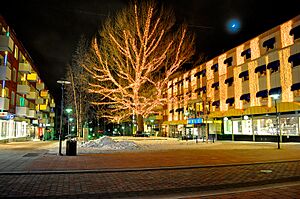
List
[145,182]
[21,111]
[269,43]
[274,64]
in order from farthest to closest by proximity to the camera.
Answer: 1. [21,111]
2. [269,43]
3. [274,64]
4. [145,182]

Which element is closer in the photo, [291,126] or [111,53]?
[111,53]

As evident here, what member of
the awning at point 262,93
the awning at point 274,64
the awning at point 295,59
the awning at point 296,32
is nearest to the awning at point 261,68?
the awning at point 274,64

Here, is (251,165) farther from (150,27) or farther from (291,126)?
(291,126)

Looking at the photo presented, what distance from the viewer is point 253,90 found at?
3850 cm

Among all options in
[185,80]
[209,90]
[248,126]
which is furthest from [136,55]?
[185,80]

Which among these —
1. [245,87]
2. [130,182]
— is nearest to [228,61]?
[245,87]

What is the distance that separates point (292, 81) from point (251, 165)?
21415 millimetres

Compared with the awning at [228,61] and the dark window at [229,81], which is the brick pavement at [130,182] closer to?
the dark window at [229,81]

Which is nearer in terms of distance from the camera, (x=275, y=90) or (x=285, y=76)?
(x=285, y=76)

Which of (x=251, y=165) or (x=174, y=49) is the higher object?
(x=174, y=49)

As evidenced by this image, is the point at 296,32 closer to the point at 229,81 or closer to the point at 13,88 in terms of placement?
the point at 229,81

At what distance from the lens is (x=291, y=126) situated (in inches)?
1309

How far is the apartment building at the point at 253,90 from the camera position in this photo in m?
32.1

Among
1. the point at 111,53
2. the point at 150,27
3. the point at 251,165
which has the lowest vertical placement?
the point at 251,165
